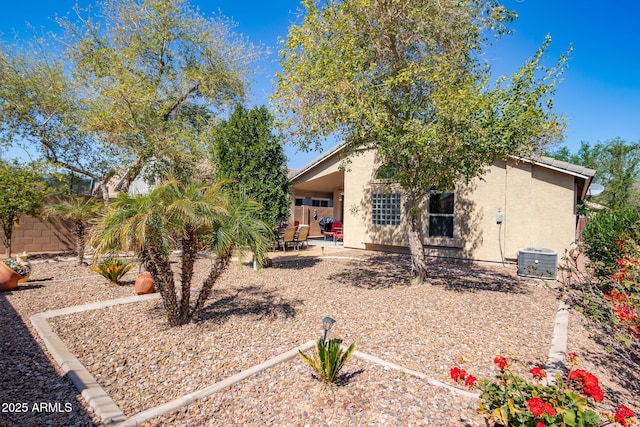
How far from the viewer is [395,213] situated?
14484mm

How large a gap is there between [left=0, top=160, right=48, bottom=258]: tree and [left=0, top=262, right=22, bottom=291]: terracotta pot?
10.9ft

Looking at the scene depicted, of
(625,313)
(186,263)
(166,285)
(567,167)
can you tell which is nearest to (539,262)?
(567,167)

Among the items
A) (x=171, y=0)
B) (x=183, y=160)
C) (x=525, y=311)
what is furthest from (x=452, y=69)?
(x=171, y=0)

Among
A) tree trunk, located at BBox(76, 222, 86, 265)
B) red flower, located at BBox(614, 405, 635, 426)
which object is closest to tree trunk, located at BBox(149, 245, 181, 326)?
red flower, located at BBox(614, 405, 635, 426)

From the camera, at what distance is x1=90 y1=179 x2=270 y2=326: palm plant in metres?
4.33

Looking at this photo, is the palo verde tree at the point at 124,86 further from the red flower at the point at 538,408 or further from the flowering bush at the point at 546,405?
the red flower at the point at 538,408

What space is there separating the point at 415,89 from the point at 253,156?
503cm

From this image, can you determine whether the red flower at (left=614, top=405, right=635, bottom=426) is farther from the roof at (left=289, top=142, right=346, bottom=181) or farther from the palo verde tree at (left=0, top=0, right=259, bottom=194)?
the roof at (left=289, top=142, right=346, bottom=181)

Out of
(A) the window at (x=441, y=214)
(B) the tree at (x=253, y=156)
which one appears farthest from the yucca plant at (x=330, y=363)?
(A) the window at (x=441, y=214)

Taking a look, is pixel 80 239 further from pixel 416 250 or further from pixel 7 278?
pixel 416 250

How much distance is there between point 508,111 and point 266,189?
21.8 feet

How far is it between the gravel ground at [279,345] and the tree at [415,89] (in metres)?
2.88

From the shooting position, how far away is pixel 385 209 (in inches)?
579

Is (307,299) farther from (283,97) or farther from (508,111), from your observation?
(508,111)
